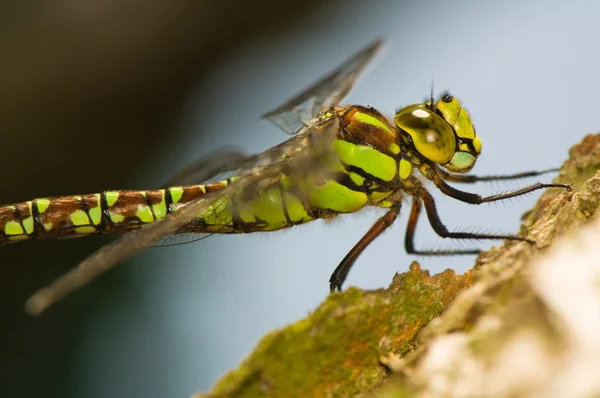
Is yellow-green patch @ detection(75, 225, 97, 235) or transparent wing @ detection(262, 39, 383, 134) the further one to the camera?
transparent wing @ detection(262, 39, 383, 134)

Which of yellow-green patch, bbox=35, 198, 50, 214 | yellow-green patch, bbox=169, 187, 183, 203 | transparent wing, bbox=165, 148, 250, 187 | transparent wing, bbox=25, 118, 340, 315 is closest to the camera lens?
transparent wing, bbox=25, 118, 340, 315

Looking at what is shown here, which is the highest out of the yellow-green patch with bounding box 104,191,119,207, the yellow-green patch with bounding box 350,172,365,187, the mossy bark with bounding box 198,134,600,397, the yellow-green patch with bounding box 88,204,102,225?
the yellow-green patch with bounding box 104,191,119,207

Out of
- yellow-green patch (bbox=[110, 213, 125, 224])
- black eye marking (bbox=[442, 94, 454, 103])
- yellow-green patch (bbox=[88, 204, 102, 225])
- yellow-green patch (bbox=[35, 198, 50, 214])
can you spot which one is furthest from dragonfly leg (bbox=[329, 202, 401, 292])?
yellow-green patch (bbox=[35, 198, 50, 214])

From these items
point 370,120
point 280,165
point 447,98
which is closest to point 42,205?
point 280,165

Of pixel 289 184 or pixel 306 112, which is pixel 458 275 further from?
pixel 306 112

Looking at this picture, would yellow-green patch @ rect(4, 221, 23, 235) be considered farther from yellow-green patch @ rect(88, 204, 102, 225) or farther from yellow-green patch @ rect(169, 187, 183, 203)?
yellow-green patch @ rect(169, 187, 183, 203)

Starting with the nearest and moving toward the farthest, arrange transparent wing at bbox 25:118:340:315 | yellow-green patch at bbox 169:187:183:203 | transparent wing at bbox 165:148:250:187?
transparent wing at bbox 25:118:340:315, yellow-green patch at bbox 169:187:183:203, transparent wing at bbox 165:148:250:187

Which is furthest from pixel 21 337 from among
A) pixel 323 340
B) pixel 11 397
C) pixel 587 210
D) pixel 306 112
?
pixel 587 210
